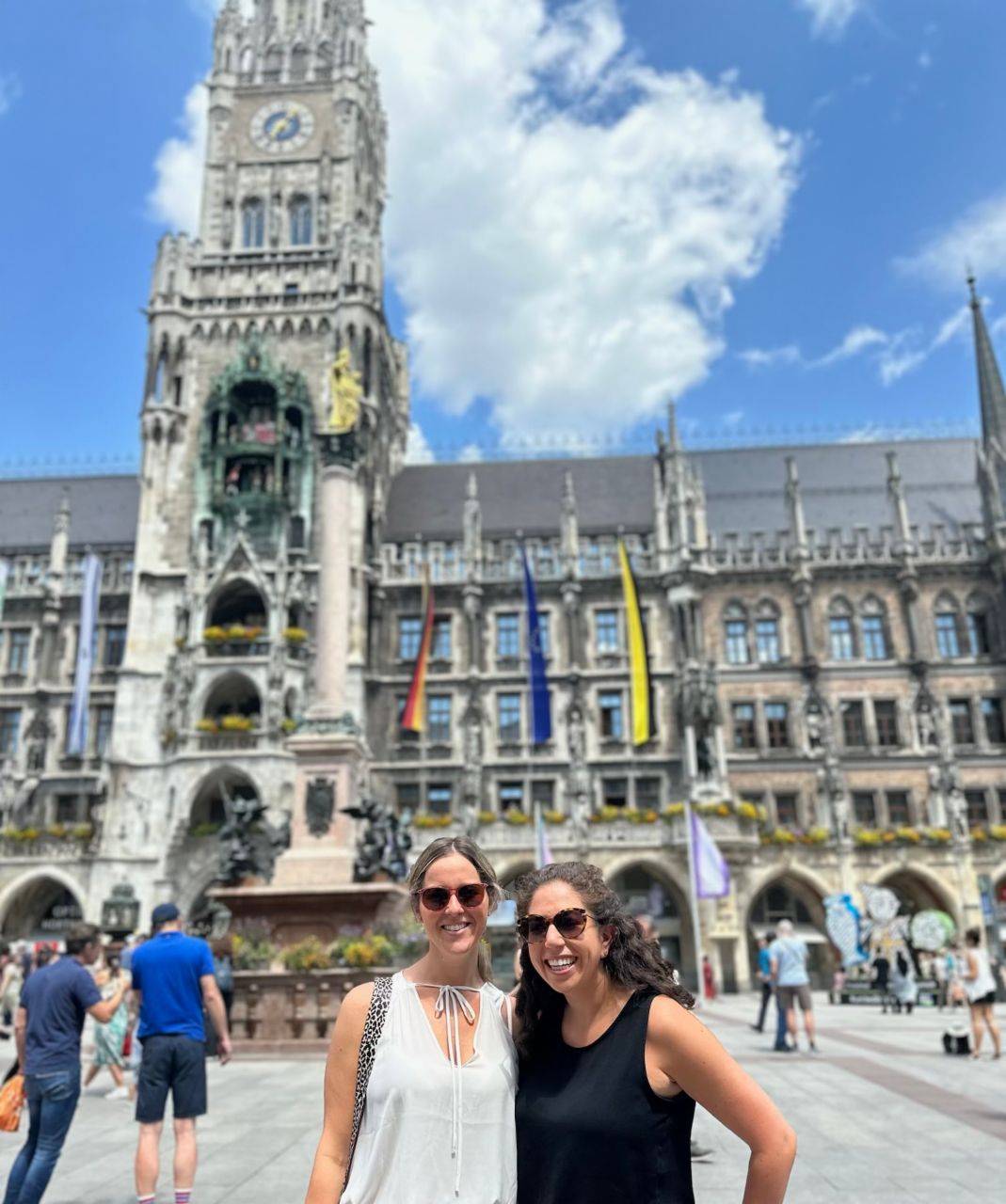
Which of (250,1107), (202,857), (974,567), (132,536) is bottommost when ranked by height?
(250,1107)

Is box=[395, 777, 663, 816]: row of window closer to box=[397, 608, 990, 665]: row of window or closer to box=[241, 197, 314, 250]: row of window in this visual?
box=[397, 608, 990, 665]: row of window

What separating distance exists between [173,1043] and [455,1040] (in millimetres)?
4177

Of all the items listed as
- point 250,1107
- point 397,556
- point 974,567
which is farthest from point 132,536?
point 250,1107

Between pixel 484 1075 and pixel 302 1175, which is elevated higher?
pixel 484 1075

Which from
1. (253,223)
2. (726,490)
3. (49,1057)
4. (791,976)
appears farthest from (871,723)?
(49,1057)

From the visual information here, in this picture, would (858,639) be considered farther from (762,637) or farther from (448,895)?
(448,895)

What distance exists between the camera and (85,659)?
3759cm

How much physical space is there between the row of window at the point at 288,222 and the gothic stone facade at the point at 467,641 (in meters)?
0.12

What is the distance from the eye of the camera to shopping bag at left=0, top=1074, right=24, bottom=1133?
6152 mm

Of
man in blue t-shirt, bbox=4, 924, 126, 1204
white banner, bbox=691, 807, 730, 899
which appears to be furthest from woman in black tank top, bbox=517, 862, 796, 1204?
white banner, bbox=691, 807, 730, 899

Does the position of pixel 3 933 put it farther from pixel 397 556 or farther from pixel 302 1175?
pixel 302 1175

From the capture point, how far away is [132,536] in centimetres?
4378

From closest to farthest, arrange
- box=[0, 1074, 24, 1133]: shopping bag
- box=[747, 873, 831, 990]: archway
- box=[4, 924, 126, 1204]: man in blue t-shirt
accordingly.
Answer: box=[4, 924, 126, 1204]: man in blue t-shirt
box=[0, 1074, 24, 1133]: shopping bag
box=[747, 873, 831, 990]: archway

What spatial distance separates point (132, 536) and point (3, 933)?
16.3 m
